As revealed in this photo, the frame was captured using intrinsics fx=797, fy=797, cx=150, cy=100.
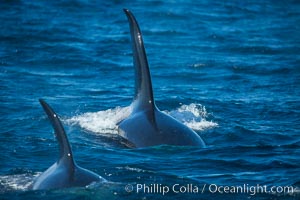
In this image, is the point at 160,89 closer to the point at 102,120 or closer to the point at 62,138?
the point at 102,120

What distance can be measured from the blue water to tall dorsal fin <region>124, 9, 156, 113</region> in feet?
2.87

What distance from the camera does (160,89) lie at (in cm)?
1895

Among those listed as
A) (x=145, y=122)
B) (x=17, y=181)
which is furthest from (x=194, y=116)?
(x=17, y=181)

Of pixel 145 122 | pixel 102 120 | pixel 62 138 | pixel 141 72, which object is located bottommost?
pixel 102 120

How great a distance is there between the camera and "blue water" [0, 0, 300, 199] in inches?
485

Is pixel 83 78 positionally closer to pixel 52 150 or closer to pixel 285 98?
pixel 285 98

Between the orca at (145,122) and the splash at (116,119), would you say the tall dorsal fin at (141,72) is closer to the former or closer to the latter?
the orca at (145,122)

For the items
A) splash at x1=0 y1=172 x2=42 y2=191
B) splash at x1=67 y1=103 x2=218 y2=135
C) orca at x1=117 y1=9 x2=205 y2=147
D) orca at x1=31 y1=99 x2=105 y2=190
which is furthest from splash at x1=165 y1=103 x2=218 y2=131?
orca at x1=31 y1=99 x2=105 y2=190

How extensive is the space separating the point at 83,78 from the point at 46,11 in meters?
8.45

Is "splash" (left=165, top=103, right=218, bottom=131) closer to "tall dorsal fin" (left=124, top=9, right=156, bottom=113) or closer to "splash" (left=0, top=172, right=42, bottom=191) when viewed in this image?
"tall dorsal fin" (left=124, top=9, right=156, bottom=113)

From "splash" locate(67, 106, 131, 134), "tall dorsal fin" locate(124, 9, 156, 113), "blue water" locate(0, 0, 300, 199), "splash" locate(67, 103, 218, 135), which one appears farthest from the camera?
"splash" locate(67, 103, 218, 135)

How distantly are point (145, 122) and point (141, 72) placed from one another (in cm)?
93

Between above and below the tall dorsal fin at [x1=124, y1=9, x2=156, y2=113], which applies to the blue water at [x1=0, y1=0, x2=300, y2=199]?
below

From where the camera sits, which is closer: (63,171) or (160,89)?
(63,171)
